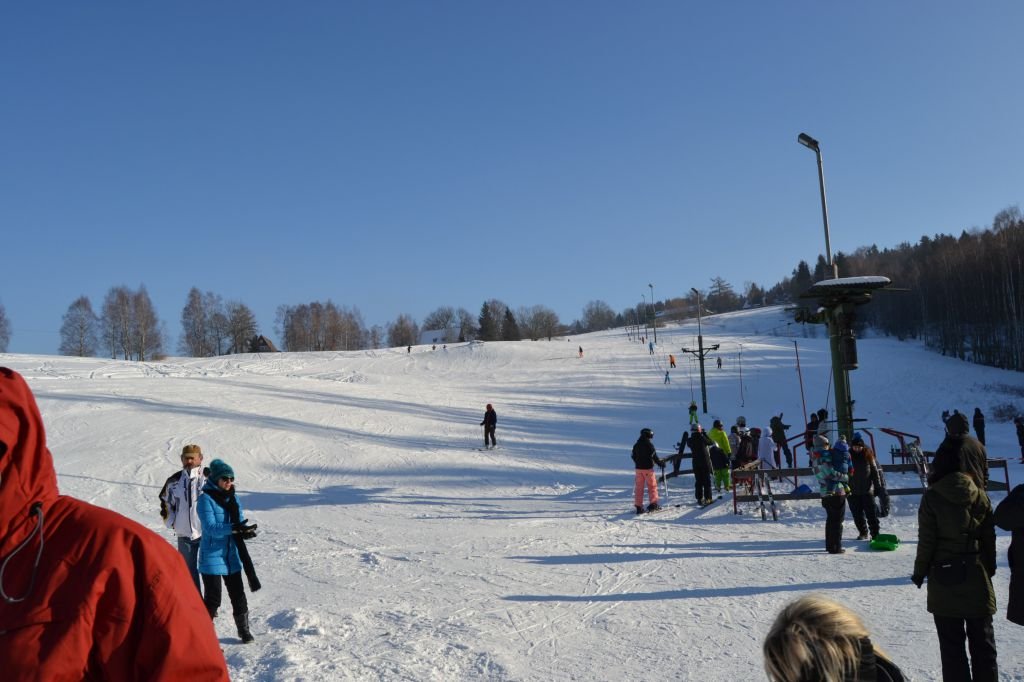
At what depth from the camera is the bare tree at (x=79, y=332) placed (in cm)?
7725

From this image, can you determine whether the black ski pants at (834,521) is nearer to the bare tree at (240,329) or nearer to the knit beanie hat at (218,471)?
the knit beanie hat at (218,471)


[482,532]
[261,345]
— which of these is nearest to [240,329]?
[261,345]

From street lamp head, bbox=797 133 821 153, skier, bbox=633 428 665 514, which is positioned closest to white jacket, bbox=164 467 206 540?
skier, bbox=633 428 665 514

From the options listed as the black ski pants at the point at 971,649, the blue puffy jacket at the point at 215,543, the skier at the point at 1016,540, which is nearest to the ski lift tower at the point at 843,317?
the skier at the point at 1016,540

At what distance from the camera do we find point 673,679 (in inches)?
207

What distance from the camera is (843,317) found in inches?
512

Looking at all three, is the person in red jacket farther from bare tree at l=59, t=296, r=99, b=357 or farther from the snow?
bare tree at l=59, t=296, r=99, b=357

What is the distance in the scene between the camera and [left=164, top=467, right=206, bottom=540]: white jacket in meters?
6.67

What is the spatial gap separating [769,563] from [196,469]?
7.04 meters

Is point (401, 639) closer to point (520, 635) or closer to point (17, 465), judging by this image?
point (520, 635)

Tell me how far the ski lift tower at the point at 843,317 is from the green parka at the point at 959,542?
27.4 ft

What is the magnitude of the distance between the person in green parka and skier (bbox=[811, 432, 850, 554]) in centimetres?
448

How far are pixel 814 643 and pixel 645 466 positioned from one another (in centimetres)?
1096

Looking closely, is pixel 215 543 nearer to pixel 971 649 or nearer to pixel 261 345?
pixel 971 649
